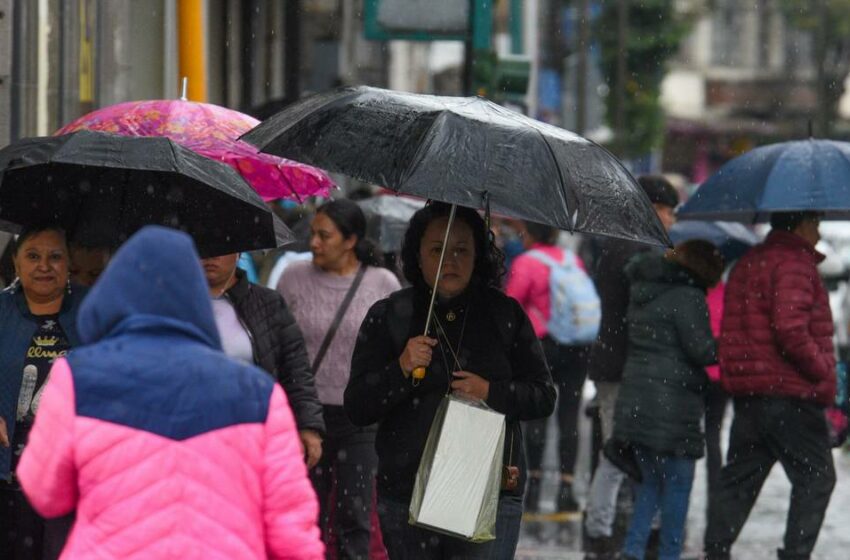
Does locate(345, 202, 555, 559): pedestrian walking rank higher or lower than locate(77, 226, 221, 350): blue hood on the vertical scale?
lower

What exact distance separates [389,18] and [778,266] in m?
5.28

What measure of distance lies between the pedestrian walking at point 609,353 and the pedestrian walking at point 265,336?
3400mm

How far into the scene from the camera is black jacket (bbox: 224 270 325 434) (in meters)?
6.61

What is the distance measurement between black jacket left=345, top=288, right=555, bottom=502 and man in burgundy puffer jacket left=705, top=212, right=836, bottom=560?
2659 millimetres

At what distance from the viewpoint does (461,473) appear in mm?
5605

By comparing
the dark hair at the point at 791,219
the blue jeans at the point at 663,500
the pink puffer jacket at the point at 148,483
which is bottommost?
the blue jeans at the point at 663,500

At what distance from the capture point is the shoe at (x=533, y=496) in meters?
11.5

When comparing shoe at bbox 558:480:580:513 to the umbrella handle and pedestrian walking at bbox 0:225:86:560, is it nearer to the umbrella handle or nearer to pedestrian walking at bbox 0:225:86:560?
the umbrella handle

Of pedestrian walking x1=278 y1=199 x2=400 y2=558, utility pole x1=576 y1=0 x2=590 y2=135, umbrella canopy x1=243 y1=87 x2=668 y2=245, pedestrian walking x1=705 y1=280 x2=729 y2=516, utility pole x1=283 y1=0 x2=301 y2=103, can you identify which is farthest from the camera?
utility pole x1=576 y1=0 x2=590 y2=135

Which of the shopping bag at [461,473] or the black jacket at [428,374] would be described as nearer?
the shopping bag at [461,473]

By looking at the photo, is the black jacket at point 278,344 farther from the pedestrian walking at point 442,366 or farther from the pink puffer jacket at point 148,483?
the pink puffer jacket at point 148,483

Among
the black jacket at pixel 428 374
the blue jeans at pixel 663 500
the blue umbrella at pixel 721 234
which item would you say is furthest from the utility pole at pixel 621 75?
the black jacket at pixel 428 374

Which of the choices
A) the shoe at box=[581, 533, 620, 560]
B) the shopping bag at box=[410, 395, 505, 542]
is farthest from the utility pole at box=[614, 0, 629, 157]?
the shopping bag at box=[410, 395, 505, 542]

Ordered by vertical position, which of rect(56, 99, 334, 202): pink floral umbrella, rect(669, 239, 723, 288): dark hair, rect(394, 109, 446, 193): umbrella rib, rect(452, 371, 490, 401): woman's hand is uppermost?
rect(394, 109, 446, 193): umbrella rib
